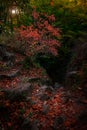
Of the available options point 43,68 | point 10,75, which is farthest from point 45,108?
point 43,68

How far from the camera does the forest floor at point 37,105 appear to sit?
408 inches

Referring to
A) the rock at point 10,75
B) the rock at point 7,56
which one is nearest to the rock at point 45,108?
the rock at point 10,75

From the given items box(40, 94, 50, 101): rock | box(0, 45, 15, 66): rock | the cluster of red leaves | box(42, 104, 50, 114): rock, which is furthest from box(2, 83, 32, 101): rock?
the cluster of red leaves

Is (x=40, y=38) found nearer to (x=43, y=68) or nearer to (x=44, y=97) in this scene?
(x=43, y=68)

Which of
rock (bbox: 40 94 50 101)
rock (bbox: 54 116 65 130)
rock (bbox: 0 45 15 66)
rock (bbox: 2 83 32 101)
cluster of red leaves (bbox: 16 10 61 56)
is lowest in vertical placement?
rock (bbox: 54 116 65 130)

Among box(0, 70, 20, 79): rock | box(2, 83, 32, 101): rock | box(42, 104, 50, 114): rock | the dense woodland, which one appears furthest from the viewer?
box(0, 70, 20, 79): rock

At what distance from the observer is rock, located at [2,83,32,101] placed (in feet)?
38.3

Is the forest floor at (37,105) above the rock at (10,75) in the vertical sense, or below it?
below

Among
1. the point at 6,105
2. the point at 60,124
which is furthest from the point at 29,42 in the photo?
the point at 60,124

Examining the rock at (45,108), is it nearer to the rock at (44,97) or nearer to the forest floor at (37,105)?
the forest floor at (37,105)

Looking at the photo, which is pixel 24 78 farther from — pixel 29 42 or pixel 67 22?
pixel 67 22

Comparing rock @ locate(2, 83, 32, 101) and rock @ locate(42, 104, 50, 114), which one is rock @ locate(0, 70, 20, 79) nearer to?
rock @ locate(2, 83, 32, 101)

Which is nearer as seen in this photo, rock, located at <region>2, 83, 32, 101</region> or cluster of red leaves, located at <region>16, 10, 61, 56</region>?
rock, located at <region>2, 83, 32, 101</region>

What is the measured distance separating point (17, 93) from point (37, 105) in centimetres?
105
